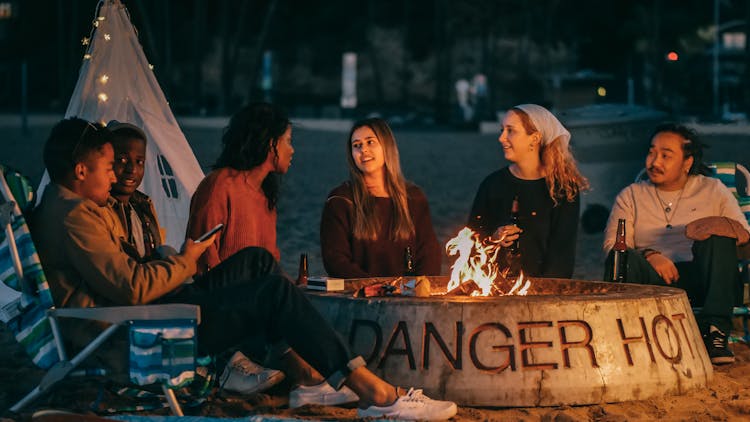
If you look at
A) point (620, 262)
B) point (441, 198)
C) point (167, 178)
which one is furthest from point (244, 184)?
point (441, 198)

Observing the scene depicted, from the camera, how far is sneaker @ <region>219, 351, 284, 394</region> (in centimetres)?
596

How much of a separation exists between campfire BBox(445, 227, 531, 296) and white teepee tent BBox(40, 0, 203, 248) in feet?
7.52

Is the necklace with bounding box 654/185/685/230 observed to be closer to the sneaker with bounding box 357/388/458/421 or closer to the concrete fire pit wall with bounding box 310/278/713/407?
the concrete fire pit wall with bounding box 310/278/713/407

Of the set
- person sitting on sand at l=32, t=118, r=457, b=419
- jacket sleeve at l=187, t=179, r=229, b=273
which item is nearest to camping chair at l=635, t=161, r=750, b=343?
jacket sleeve at l=187, t=179, r=229, b=273

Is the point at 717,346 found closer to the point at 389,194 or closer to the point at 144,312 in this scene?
the point at 389,194

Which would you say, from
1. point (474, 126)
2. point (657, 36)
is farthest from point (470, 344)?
point (657, 36)

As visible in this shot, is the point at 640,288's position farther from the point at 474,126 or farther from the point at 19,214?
the point at 474,126

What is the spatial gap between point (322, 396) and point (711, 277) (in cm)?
242

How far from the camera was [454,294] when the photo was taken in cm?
663

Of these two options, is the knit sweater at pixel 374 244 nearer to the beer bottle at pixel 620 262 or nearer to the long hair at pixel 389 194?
the long hair at pixel 389 194

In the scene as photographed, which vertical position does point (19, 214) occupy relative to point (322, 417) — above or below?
above

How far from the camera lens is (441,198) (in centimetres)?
1781

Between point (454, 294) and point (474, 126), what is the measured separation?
41.0 meters

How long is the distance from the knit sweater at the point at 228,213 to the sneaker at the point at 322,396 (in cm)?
123
